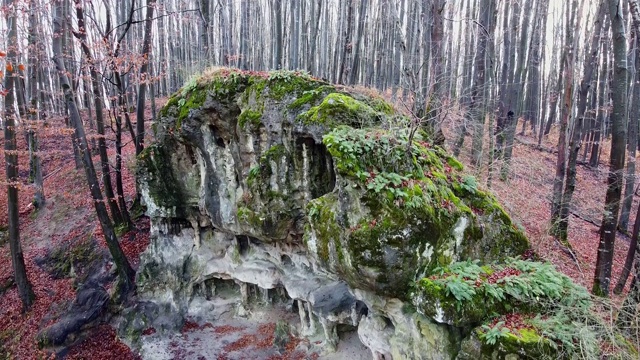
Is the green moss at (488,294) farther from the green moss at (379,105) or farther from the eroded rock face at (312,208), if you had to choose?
the green moss at (379,105)

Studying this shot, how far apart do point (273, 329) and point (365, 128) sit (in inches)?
267

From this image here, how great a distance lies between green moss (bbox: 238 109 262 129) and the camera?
9.50 meters

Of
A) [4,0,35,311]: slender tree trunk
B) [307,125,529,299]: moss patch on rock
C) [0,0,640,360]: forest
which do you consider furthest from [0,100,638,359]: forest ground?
[307,125,529,299]: moss patch on rock

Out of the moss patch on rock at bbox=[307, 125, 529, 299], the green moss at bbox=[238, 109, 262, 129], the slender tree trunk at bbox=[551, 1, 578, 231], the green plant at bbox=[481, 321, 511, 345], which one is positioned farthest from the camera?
the slender tree trunk at bbox=[551, 1, 578, 231]

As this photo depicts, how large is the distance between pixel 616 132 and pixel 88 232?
632 inches

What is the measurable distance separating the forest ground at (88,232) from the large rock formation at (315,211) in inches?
62.1

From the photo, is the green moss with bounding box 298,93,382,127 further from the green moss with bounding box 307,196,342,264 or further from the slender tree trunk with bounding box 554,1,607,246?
the slender tree trunk with bounding box 554,1,607,246

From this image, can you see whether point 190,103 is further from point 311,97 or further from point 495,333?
point 495,333

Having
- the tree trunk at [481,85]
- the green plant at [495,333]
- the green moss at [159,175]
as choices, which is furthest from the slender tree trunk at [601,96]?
the green moss at [159,175]

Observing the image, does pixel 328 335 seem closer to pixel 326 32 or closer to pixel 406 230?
pixel 406 230

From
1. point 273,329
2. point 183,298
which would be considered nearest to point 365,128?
point 273,329

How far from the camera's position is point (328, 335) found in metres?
9.68

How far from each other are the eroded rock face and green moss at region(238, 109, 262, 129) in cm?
3

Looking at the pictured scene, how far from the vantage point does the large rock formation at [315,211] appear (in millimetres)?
6551
